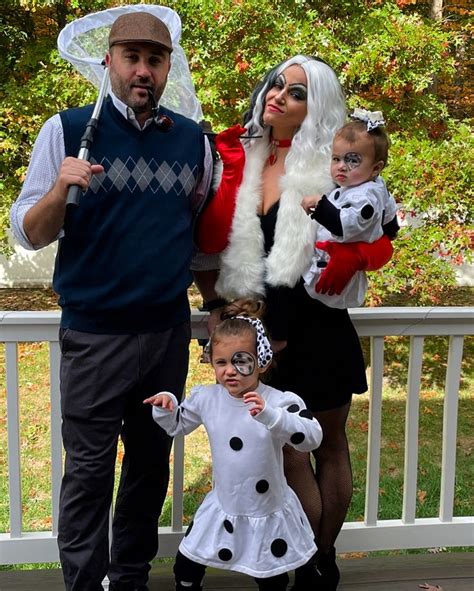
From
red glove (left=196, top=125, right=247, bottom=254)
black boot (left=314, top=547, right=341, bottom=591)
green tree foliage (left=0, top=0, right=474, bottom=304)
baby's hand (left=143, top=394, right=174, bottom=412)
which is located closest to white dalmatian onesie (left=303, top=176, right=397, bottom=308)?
red glove (left=196, top=125, right=247, bottom=254)

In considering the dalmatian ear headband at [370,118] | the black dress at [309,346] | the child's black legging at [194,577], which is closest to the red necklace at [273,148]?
the black dress at [309,346]

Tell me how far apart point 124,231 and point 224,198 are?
37 centimetres

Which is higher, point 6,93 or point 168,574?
point 6,93

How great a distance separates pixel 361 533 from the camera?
2.63 metres

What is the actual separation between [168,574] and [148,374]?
2.86ft

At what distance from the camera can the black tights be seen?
90.4 inches

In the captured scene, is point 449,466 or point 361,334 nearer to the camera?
point 361,334

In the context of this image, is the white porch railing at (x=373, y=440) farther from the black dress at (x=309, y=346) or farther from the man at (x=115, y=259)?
the man at (x=115, y=259)

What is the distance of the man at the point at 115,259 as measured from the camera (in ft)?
6.31

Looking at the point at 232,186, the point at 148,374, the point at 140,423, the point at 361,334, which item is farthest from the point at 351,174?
the point at 140,423

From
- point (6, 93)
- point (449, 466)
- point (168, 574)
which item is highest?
point (6, 93)

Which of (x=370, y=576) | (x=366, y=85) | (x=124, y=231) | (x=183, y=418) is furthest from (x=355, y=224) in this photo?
(x=366, y=85)

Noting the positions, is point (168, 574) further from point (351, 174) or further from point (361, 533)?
point (351, 174)

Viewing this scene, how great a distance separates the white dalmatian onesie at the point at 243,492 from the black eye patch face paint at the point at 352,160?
0.65 metres
